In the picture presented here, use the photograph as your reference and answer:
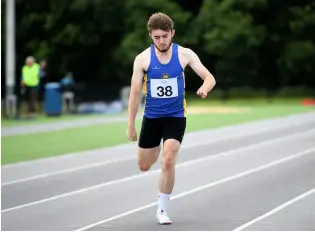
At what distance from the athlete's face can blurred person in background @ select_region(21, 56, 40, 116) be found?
70.6 feet

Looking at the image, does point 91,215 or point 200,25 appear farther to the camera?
point 200,25

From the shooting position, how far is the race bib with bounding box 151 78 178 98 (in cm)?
957

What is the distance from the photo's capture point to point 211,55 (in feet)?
174

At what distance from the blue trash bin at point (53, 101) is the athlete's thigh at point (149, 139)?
22.6 m

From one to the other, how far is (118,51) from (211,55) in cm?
483

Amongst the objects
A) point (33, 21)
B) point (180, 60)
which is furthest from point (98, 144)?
point (33, 21)

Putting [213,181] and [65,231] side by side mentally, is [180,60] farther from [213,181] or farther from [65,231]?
[213,181]

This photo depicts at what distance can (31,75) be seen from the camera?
31188 millimetres

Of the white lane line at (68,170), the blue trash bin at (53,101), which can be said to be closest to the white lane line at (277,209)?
the white lane line at (68,170)

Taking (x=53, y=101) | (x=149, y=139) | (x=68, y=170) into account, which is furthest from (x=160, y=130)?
(x=53, y=101)

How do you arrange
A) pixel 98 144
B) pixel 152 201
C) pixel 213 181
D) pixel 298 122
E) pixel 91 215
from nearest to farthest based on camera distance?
pixel 91 215, pixel 152 201, pixel 213 181, pixel 98 144, pixel 298 122

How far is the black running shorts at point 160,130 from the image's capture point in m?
9.81

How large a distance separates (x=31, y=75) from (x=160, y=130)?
70.9 ft

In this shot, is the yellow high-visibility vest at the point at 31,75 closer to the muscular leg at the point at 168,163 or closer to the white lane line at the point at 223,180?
the white lane line at the point at 223,180
